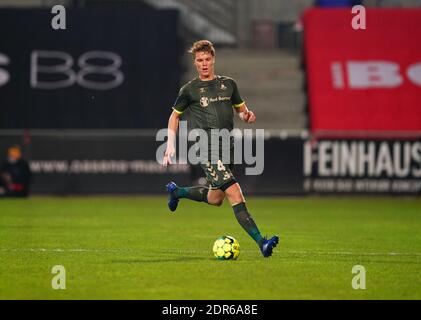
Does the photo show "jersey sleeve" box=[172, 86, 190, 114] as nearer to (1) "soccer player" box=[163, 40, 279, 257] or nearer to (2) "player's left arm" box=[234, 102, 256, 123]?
(1) "soccer player" box=[163, 40, 279, 257]

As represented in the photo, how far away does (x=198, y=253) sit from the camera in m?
13.4

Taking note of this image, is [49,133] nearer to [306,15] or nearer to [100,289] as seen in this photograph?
[306,15]

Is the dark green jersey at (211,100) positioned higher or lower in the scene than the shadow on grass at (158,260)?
higher

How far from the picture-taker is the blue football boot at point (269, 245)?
40.1 ft

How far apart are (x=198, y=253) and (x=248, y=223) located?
111 cm

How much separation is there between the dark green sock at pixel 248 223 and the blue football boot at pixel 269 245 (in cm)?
8

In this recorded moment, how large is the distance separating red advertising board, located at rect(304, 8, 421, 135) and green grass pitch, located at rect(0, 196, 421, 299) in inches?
278

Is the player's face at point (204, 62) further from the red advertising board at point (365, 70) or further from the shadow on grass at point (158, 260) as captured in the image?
the red advertising board at point (365, 70)

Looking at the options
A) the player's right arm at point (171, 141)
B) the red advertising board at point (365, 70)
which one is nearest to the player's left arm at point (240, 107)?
the player's right arm at point (171, 141)

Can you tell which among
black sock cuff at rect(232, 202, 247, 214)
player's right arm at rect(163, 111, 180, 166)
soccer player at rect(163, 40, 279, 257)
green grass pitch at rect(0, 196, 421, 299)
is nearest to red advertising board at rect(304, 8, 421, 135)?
green grass pitch at rect(0, 196, 421, 299)

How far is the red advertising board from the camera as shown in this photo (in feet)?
99.4

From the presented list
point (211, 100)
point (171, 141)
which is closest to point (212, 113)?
point (211, 100)

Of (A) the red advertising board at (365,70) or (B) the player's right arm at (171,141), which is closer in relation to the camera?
(B) the player's right arm at (171,141)

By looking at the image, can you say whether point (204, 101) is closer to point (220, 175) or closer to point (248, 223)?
point (220, 175)
